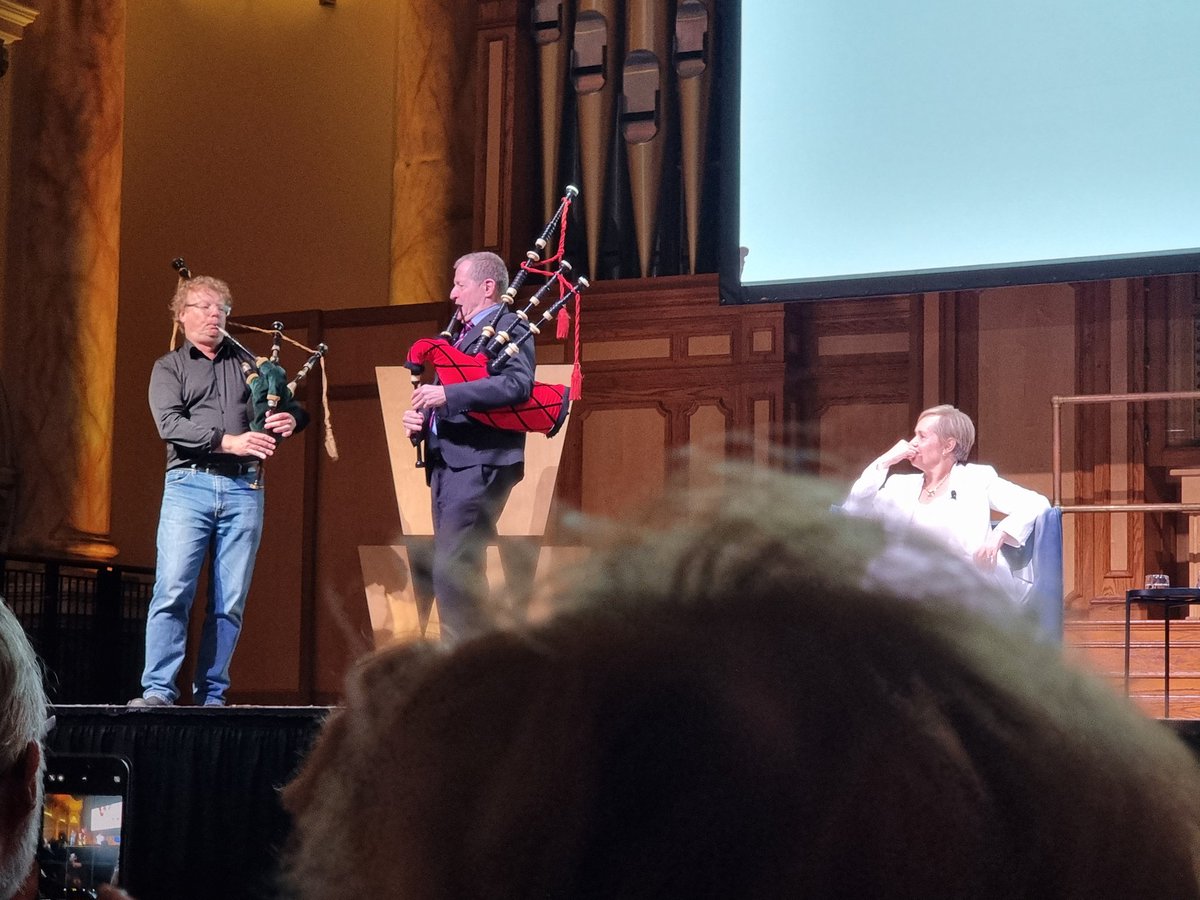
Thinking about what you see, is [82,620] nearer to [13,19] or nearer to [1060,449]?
[13,19]

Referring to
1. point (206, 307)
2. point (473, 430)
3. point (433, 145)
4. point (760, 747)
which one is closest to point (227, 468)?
point (206, 307)

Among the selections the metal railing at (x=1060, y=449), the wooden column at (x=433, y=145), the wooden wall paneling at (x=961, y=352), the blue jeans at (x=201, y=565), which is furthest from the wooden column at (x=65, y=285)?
the metal railing at (x=1060, y=449)

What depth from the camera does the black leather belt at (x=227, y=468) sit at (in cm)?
396

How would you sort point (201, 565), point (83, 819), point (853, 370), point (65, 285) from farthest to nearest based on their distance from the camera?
point (65, 285), point (853, 370), point (201, 565), point (83, 819)

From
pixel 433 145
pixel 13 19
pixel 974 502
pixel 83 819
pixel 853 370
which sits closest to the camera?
pixel 83 819

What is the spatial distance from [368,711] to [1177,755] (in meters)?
0.18

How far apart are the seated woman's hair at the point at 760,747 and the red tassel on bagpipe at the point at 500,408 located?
3.66 metres

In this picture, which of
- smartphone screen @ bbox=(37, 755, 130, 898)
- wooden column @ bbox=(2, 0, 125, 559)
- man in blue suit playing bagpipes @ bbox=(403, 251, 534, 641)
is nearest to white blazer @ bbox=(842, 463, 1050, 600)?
man in blue suit playing bagpipes @ bbox=(403, 251, 534, 641)

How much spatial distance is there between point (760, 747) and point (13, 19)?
700cm

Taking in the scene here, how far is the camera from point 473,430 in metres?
4.01

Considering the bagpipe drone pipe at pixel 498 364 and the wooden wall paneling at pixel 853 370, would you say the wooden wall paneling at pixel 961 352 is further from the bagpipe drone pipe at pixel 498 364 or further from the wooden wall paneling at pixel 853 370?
the bagpipe drone pipe at pixel 498 364

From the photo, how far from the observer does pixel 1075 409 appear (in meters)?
5.71

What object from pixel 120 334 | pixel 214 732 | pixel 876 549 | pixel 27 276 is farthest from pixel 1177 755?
pixel 120 334

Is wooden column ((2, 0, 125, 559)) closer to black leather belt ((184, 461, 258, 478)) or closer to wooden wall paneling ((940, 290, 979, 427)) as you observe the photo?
black leather belt ((184, 461, 258, 478))
